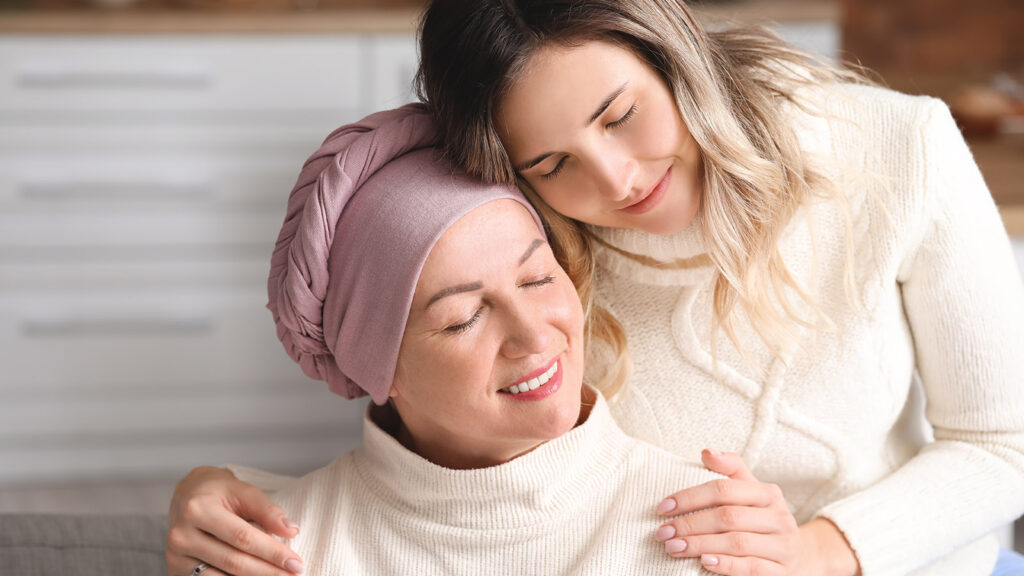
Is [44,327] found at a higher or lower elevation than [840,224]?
lower

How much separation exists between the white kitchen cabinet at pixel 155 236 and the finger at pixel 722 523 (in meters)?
1.71

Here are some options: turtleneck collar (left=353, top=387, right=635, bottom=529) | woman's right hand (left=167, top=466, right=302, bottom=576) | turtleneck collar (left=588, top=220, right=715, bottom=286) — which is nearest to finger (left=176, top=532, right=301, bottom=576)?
woman's right hand (left=167, top=466, right=302, bottom=576)

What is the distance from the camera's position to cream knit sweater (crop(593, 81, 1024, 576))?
1.17 m

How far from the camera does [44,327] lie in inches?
106

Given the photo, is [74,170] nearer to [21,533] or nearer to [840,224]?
[21,533]

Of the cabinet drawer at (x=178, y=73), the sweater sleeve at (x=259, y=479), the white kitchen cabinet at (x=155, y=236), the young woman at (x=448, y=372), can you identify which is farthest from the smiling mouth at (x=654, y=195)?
the cabinet drawer at (x=178, y=73)

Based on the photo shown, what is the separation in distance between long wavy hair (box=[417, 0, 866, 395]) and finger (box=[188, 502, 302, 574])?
45 cm

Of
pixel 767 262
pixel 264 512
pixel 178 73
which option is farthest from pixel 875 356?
pixel 178 73

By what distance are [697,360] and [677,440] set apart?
0.35ft

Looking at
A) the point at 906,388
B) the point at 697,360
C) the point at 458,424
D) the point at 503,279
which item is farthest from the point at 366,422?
the point at 906,388

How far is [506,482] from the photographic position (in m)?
1.12

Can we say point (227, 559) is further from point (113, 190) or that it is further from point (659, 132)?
point (113, 190)

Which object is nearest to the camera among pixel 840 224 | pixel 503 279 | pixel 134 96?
pixel 503 279

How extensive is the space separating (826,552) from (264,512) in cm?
62
